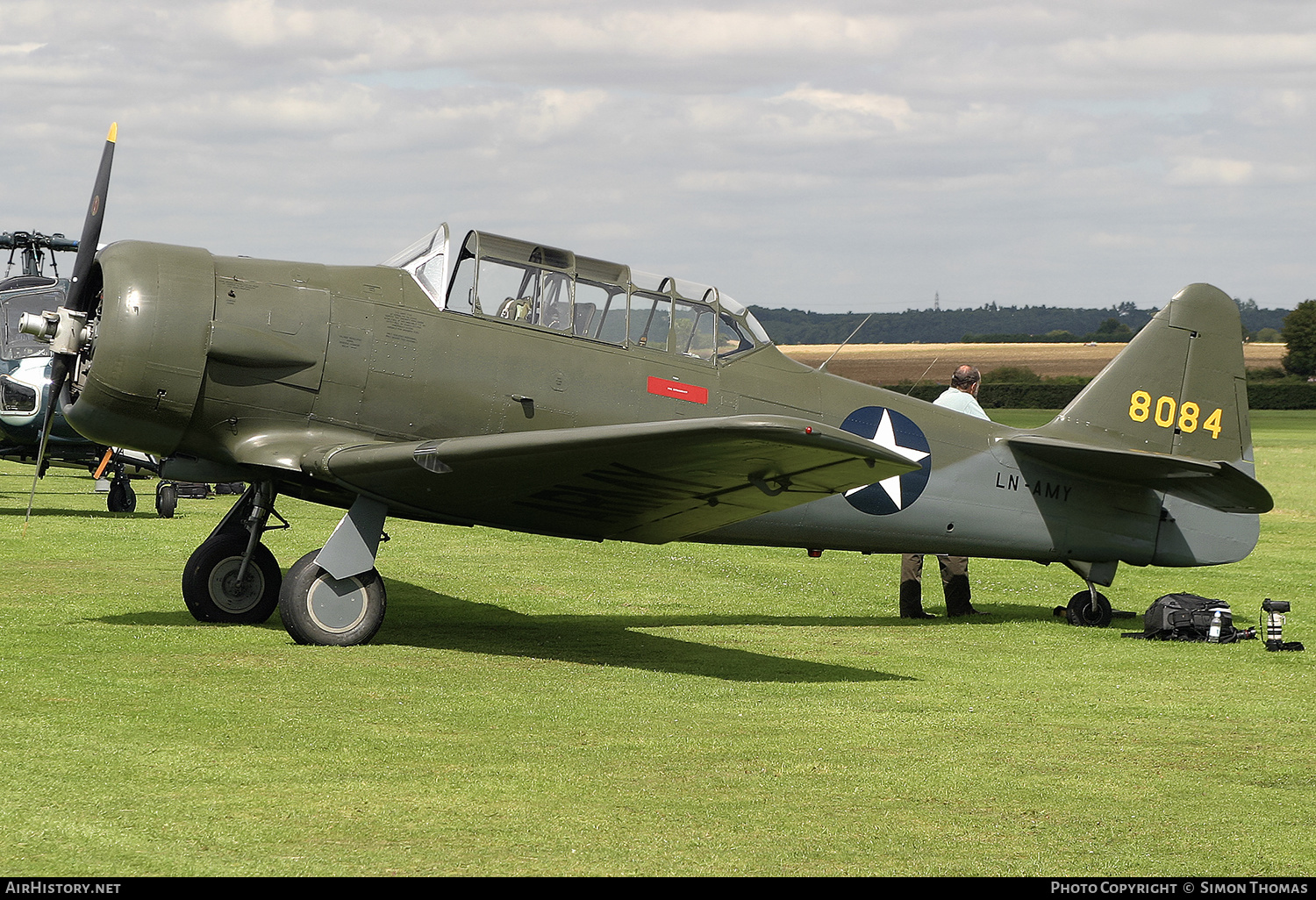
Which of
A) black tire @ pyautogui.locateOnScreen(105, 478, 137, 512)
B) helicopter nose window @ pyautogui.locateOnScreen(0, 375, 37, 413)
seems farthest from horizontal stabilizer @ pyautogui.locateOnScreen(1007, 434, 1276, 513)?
helicopter nose window @ pyautogui.locateOnScreen(0, 375, 37, 413)

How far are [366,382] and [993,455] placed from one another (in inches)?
192

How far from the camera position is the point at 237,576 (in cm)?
952

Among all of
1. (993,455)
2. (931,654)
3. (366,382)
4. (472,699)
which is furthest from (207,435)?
(993,455)

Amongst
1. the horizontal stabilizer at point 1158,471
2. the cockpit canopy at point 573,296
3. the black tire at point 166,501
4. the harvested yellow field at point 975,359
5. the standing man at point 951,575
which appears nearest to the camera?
the cockpit canopy at point 573,296

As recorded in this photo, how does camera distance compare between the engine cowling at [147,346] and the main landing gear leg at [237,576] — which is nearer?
the engine cowling at [147,346]

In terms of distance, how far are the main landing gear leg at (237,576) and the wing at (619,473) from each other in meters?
1.27

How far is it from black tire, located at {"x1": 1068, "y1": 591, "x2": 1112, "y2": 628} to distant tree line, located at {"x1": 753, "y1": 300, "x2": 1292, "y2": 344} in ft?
220

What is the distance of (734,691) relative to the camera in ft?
24.2

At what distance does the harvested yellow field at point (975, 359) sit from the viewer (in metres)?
84.2

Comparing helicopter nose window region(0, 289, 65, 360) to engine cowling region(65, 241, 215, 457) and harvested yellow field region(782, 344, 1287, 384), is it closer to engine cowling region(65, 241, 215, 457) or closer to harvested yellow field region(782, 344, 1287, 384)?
engine cowling region(65, 241, 215, 457)

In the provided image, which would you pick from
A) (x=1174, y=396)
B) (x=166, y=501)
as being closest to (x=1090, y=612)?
(x=1174, y=396)

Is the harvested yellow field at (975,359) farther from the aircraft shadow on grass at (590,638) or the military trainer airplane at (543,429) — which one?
the aircraft shadow on grass at (590,638)

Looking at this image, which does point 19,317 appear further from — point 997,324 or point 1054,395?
point 997,324

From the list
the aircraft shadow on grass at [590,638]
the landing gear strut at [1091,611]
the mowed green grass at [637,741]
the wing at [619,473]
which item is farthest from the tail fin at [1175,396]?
the wing at [619,473]
